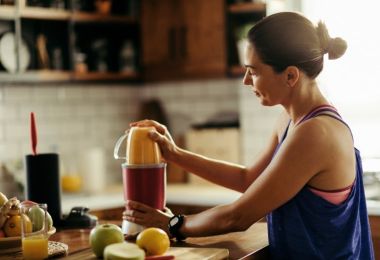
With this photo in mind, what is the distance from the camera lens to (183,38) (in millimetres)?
4789

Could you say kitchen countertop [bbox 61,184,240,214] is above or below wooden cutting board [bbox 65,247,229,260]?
below

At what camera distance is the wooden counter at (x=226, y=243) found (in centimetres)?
208

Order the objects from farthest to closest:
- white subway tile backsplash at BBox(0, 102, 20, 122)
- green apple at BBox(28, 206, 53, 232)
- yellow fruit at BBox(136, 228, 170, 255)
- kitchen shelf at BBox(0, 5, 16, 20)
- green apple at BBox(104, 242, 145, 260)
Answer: white subway tile backsplash at BBox(0, 102, 20, 122)
kitchen shelf at BBox(0, 5, 16, 20)
green apple at BBox(28, 206, 53, 232)
yellow fruit at BBox(136, 228, 170, 255)
green apple at BBox(104, 242, 145, 260)

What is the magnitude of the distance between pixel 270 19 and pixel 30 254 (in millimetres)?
1014

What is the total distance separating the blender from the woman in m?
0.08

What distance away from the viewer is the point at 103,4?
478 centimetres

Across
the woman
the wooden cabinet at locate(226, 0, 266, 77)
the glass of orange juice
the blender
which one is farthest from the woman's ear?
the wooden cabinet at locate(226, 0, 266, 77)

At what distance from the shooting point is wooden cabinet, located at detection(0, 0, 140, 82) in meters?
4.25

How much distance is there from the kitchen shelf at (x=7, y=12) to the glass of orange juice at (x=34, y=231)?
2.28 metres

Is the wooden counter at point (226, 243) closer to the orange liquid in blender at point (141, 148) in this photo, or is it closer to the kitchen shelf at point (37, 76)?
the orange liquid in blender at point (141, 148)

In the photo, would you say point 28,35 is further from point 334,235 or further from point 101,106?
point 334,235

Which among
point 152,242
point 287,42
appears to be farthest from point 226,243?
point 287,42

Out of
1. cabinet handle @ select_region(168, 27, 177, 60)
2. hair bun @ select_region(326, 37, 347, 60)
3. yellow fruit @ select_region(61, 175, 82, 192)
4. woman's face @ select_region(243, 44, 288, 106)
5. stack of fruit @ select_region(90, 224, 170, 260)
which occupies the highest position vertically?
cabinet handle @ select_region(168, 27, 177, 60)

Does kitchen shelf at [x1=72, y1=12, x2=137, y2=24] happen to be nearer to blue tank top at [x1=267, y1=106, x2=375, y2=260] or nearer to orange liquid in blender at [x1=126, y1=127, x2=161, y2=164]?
orange liquid in blender at [x1=126, y1=127, x2=161, y2=164]
